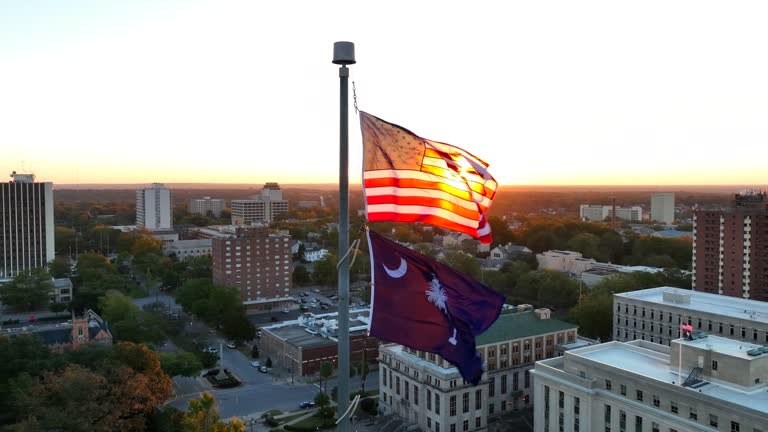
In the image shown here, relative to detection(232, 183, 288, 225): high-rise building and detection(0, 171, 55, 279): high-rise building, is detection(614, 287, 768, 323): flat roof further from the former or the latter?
detection(232, 183, 288, 225): high-rise building

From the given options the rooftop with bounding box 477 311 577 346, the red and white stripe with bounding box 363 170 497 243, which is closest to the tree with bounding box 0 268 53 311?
the rooftop with bounding box 477 311 577 346

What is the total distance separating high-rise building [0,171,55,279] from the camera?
81125 mm

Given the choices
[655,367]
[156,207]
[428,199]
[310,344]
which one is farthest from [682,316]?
[156,207]

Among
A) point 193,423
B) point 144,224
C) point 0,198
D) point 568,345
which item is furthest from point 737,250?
point 144,224

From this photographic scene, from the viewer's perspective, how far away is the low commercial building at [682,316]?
37.0m

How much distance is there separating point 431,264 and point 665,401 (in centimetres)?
2013

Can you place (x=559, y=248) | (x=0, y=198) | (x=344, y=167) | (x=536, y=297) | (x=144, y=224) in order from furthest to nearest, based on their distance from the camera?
(x=144, y=224) → (x=559, y=248) → (x=0, y=198) → (x=536, y=297) → (x=344, y=167)

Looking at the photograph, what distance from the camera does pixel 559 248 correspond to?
324 ft

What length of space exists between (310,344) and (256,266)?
80.4 ft

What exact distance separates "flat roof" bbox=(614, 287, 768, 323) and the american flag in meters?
34.1

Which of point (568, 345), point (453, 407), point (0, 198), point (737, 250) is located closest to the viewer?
point (453, 407)

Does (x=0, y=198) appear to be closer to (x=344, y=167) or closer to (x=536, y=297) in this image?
(x=536, y=297)

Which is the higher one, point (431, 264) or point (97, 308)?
point (431, 264)

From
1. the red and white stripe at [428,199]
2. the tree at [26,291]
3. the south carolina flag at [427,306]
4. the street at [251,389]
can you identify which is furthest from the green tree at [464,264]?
the south carolina flag at [427,306]
